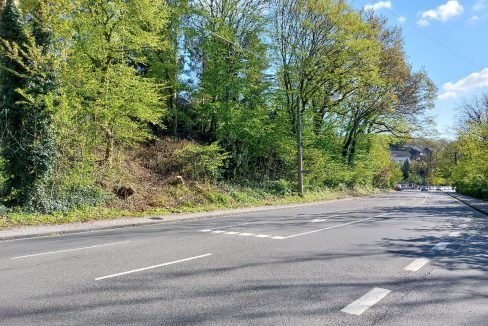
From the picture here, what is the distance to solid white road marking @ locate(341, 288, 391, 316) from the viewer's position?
500 cm

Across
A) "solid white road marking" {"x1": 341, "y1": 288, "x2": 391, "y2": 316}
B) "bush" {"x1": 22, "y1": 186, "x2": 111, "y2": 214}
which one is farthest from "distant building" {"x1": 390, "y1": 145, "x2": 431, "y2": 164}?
"solid white road marking" {"x1": 341, "y1": 288, "x2": 391, "y2": 316}

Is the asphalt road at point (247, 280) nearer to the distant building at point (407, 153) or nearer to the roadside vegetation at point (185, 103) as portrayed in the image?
the roadside vegetation at point (185, 103)

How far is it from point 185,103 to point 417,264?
27170 millimetres

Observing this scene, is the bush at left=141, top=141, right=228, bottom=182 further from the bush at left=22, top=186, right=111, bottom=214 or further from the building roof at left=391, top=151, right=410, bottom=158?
the building roof at left=391, top=151, right=410, bottom=158

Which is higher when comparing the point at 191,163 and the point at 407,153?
the point at 407,153

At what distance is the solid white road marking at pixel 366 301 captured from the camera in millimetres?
4996

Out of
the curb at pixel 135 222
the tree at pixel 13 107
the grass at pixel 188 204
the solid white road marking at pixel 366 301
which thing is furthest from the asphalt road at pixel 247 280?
the tree at pixel 13 107

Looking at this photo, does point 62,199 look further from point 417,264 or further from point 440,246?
point 440,246

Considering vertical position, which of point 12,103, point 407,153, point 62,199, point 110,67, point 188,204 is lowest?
point 188,204

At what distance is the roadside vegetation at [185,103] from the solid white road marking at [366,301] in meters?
12.8

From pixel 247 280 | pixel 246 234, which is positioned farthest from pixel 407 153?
pixel 247 280

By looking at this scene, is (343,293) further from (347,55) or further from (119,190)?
(347,55)

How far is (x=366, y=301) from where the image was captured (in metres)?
5.38

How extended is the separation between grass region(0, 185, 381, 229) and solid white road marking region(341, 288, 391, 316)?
41.2ft
